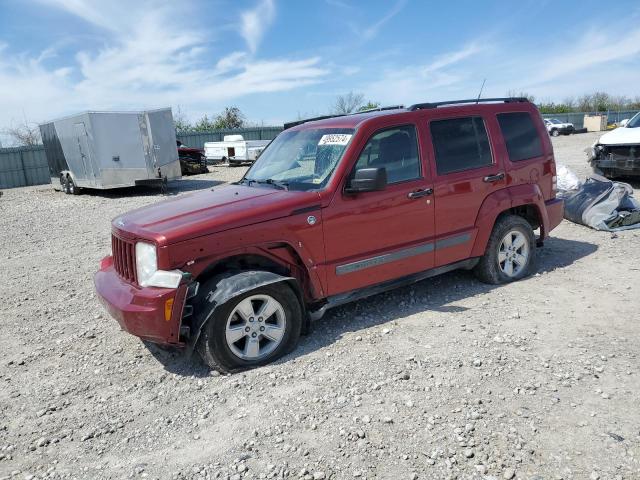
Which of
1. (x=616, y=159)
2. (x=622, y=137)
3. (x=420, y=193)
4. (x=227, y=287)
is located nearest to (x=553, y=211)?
(x=420, y=193)

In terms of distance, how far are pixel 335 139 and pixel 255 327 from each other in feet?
6.08

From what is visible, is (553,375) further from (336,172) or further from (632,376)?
(336,172)

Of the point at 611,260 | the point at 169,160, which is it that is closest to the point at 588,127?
the point at 169,160

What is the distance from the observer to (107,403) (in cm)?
363

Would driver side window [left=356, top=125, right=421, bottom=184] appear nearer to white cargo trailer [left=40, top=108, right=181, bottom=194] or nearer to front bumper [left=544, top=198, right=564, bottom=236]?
front bumper [left=544, top=198, right=564, bottom=236]

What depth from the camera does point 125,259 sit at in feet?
13.1

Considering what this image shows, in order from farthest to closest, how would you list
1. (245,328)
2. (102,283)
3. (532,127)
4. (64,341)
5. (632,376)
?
(532,127) < (64,341) < (102,283) < (245,328) < (632,376)

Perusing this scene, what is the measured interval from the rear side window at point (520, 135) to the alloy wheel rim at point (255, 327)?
319 centimetres

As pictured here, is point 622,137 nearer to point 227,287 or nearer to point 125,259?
point 227,287

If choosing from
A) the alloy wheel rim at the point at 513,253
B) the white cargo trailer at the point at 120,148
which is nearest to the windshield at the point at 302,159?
the alloy wheel rim at the point at 513,253

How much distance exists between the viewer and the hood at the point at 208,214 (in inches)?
145

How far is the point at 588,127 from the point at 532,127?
50.8 metres

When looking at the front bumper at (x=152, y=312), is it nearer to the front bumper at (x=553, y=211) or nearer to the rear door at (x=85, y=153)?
the front bumper at (x=553, y=211)

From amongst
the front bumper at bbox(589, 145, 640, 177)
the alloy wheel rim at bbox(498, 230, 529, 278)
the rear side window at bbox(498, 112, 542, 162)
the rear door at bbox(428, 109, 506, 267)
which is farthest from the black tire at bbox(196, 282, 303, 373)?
→ the front bumper at bbox(589, 145, 640, 177)
